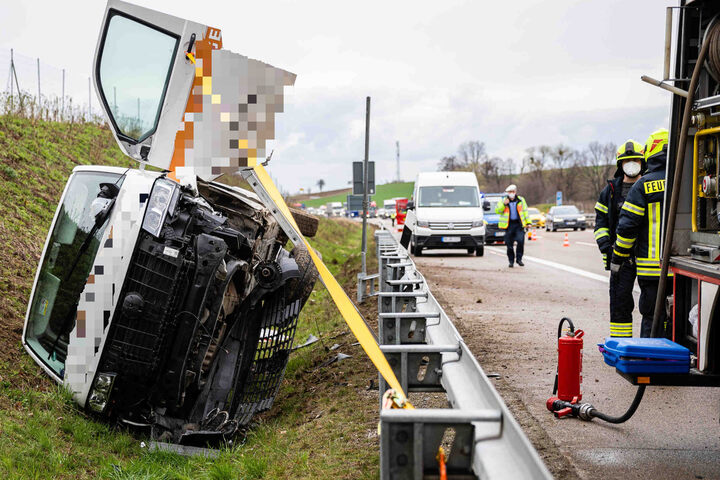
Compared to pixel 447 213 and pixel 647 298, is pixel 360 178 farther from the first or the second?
pixel 647 298

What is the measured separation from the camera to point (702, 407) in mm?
5473

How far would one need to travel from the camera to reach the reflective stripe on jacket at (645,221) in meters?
5.95

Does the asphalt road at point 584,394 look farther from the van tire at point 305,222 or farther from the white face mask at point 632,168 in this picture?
the van tire at point 305,222

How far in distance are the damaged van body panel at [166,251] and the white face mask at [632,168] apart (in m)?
3.49

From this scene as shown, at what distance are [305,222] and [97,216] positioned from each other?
2267mm

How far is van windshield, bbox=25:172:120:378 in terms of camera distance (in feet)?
17.2

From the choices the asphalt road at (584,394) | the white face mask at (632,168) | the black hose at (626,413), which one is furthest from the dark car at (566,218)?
the black hose at (626,413)

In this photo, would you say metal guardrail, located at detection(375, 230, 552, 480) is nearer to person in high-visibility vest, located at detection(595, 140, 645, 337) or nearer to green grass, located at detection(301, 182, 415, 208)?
person in high-visibility vest, located at detection(595, 140, 645, 337)

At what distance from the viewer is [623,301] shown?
644 cm

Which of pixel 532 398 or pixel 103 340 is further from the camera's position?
pixel 532 398

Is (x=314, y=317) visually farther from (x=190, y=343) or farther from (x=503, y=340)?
(x=190, y=343)

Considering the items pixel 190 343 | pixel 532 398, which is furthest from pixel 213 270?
pixel 532 398

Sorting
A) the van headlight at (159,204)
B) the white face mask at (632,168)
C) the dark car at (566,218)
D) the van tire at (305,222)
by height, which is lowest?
the dark car at (566,218)

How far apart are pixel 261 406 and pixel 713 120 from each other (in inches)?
152
